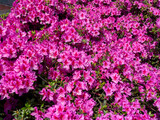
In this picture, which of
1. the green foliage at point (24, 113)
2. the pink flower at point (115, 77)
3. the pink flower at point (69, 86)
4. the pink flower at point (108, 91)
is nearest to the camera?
the green foliage at point (24, 113)

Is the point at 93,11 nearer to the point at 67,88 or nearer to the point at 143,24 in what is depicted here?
the point at 143,24

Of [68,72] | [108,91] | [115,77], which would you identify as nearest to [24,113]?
[68,72]

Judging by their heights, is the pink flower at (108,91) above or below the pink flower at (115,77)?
below

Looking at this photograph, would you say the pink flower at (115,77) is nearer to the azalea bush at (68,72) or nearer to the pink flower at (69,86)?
the azalea bush at (68,72)

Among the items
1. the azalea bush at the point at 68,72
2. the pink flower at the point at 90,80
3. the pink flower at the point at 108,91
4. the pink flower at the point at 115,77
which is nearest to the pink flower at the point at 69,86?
the azalea bush at the point at 68,72

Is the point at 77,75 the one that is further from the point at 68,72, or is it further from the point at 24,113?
the point at 24,113

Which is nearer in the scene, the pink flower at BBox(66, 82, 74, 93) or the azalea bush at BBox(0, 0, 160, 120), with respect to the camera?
the azalea bush at BBox(0, 0, 160, 120)


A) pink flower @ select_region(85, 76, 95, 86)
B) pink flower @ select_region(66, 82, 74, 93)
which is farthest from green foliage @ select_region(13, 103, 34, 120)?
pink flower @ select_region(85, 76, 95, 86)

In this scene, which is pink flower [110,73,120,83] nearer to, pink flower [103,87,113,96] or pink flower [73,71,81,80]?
pink flower [103,87,113,96]
